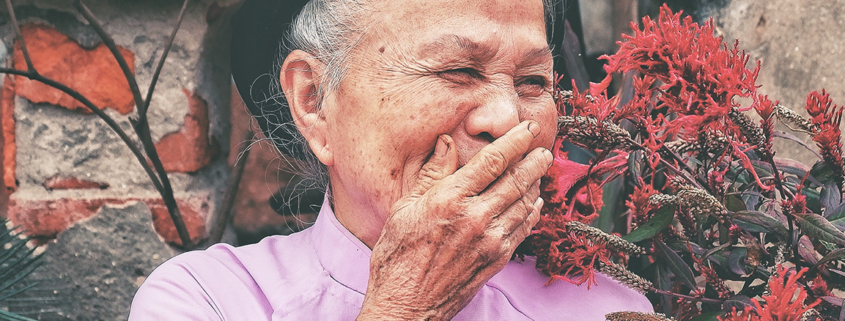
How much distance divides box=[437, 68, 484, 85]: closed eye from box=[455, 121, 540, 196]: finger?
0.16 metres

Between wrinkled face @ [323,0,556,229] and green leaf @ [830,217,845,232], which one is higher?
wrinkled face @ [323,0,556,229]

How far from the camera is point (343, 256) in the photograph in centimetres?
138

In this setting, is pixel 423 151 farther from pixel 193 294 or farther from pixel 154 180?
pixel 154 180

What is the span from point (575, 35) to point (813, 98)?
1266mm

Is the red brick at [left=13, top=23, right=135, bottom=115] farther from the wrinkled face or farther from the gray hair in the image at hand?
the wrinkled face

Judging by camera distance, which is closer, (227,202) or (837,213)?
(837,213)

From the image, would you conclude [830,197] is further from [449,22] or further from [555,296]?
[449,22]

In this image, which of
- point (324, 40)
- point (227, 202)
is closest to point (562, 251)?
point (324, 40)

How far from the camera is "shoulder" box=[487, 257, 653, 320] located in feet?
4.62

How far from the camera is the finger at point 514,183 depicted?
3.47 ft

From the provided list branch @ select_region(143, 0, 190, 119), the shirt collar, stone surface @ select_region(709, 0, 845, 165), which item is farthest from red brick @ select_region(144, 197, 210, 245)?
stone surface @ select_region(709, 0, 845, 165)

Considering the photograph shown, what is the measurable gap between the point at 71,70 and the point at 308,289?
1036 mm

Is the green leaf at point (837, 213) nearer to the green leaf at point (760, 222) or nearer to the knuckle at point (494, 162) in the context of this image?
the green leaf at point (760, 222)

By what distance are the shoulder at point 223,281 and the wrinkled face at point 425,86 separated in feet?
1.04
